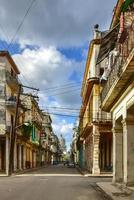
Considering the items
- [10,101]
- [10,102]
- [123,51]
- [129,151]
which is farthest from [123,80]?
[10,101]

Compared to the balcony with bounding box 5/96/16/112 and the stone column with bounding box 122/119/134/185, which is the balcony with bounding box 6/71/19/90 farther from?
→ the stone column with bounding box 122/119/134/185

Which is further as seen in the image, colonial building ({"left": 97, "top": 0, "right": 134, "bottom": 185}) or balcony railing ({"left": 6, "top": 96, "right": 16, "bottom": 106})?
balcony railing ({"left": 6, "top": 96, "right": 16, "bottom": 106})

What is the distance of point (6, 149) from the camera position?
4988 centimetres

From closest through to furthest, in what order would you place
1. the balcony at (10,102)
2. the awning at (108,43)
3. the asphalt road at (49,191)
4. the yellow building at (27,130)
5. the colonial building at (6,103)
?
the asphalt road at (49,191), the awning at (108,43), the colonial building at (6,103), the balcony at (10,102), the yellow building at (27,130)

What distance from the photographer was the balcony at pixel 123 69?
1609 cm

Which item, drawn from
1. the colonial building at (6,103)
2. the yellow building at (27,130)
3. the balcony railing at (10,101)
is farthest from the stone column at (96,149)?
the balcony railing at (10,101)

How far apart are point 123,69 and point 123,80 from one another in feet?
5.36

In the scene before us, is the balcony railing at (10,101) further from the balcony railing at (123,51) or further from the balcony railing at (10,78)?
the balcony railing at (123,51)

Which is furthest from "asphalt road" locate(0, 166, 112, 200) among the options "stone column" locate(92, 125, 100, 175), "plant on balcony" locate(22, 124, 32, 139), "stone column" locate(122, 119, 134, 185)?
"plant on balcony" locate(22, 124, 32, 139)

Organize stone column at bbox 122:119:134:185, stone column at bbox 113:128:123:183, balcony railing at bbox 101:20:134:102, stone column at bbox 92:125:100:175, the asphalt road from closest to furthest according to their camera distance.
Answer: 1. balcony railing at bbox 101:20:134:102
2. the asphalt road
3. stone column at bbox 122:119:134:185
4. stone column at bbox 113:128:123:183
5. stone column at bbox 92:125:100:175

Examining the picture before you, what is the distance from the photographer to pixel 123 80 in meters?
18.6

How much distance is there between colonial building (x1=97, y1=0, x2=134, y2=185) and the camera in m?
17.2

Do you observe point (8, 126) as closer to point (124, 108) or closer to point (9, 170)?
point (9, 170)

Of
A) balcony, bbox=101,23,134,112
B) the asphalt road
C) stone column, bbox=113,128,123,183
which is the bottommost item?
the asphalt road
